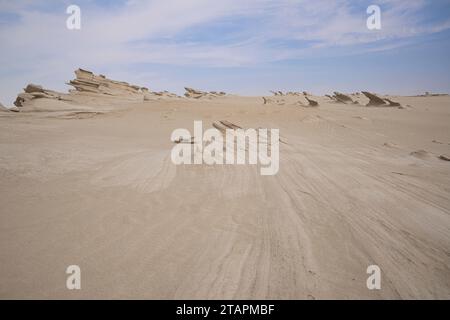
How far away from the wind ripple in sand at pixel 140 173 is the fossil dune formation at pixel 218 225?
20 millimetres

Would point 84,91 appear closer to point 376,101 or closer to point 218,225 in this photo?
point 376,101

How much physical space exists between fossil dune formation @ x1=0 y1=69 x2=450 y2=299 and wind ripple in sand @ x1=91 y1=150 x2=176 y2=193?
2cm

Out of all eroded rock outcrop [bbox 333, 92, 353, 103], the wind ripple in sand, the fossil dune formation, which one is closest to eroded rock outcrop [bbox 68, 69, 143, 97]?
eroded rock outcrop [bbox 333, 92, 353, 103]

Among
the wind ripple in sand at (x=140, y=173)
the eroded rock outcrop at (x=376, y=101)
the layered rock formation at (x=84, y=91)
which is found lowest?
the wind ripple in sand at (x=140, y=173)

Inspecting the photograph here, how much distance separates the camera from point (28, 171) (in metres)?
3.38

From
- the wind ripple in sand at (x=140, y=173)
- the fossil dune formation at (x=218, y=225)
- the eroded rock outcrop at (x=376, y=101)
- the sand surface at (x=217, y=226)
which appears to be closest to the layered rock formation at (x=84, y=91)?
the fossil dune formation at (x=218, y=225)

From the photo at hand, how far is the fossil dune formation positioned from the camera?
68.6 inches

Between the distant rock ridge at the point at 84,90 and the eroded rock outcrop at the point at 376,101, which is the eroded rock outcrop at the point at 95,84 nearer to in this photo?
the distant rock ridge at the point at 84,90

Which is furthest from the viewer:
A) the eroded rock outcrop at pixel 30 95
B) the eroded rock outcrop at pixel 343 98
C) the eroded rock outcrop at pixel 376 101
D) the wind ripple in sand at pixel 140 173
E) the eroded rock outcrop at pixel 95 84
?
the eroded rock outcrop at pixel 95 84

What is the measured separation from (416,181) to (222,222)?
94.2 inches

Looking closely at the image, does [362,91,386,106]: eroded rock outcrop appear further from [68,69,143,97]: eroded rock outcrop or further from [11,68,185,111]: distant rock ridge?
[68,69,143,97]: eroded rock outcrop

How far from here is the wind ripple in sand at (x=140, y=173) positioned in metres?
3.19
